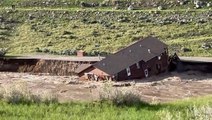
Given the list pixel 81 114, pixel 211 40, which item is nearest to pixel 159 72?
pixel 211 40

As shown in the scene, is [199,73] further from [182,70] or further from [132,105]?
[132,105]

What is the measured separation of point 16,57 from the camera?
196 feet

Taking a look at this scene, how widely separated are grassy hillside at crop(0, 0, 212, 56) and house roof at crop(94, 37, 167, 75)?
6263 mm

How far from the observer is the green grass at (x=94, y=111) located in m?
19.9

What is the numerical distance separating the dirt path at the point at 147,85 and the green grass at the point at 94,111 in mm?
17591

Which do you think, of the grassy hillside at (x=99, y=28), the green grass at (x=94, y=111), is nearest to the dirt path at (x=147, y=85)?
the grassy hillside at (x=99, y=28)

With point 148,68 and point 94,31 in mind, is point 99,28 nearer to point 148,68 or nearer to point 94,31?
point 94,31

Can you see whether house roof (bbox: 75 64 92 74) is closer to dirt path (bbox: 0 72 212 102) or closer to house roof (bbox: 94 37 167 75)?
dirt path (bbox: 0 72 212 102)

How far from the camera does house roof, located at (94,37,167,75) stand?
50.4 meters

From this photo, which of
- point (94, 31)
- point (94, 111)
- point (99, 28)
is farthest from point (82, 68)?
point (94, 111)

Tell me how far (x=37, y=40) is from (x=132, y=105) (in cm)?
4934

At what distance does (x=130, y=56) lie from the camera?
5256cm

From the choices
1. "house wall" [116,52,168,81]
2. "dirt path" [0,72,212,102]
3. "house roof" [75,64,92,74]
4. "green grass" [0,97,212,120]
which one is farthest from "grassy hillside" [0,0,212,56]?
"green grass" [0,97,212,120]

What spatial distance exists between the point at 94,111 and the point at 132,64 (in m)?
29.9
